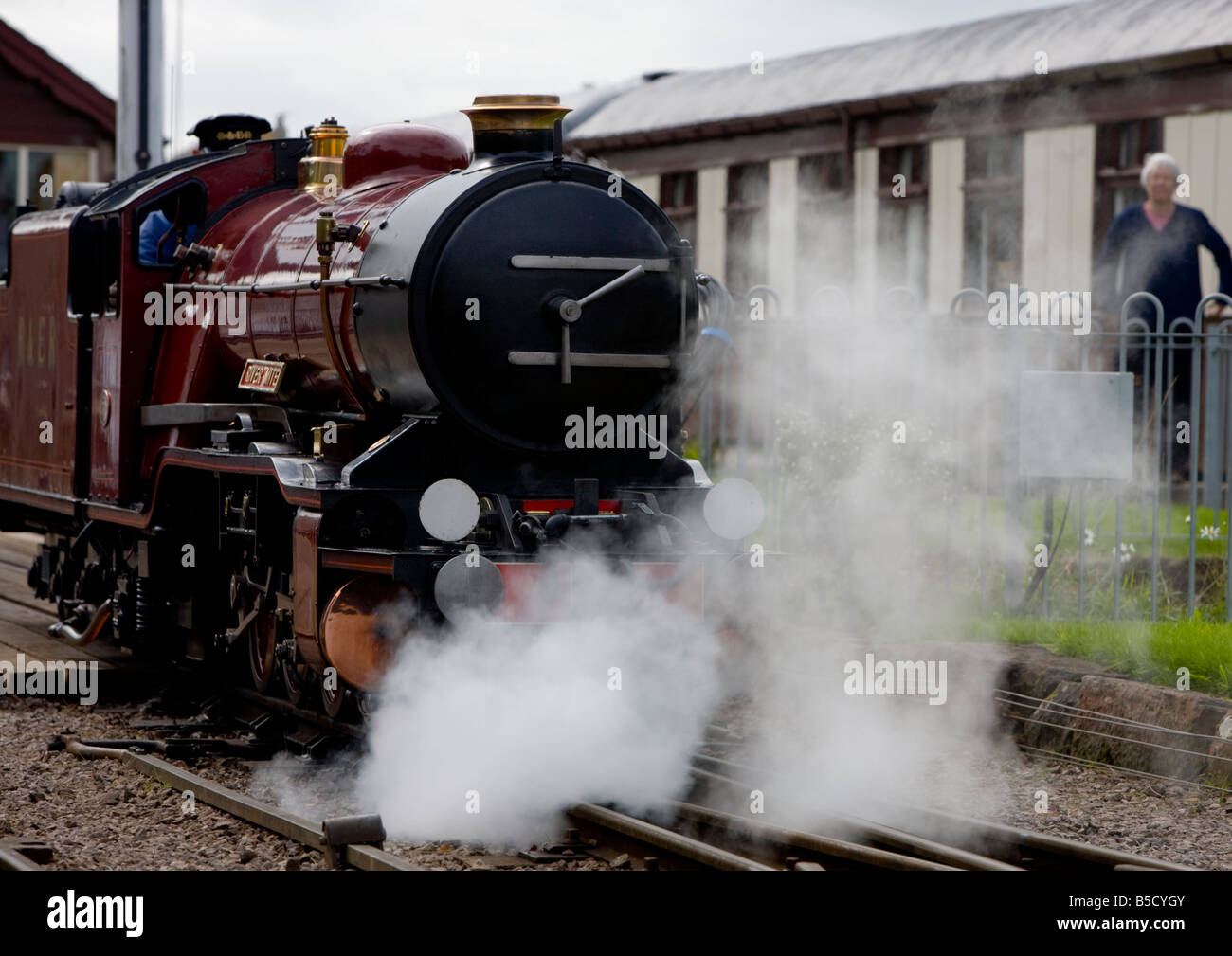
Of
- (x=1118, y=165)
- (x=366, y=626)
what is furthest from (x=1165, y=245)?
(x=366, y=626)

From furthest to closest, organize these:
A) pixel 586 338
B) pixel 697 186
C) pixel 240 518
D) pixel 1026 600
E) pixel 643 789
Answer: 1. pixel 697 186
2. pixel 1026 600
3. pixel 240 518
4. pixel 586 338
5. pixel 643 789

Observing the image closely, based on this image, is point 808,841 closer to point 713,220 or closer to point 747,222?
point 747,222

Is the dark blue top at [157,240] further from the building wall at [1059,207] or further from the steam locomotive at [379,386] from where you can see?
the building wall at [1059,207]

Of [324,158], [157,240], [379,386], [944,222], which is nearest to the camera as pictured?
[379,386]

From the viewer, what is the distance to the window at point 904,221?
15695mm

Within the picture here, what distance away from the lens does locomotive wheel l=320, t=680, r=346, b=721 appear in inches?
255

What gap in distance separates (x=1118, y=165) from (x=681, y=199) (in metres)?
6.14

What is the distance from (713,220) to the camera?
60.1ft

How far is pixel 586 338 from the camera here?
6.34m
